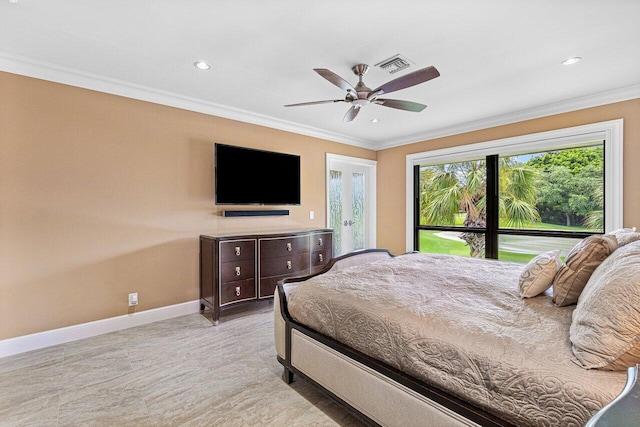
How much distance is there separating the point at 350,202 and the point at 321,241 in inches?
62.3

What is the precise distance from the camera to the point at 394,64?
2613mm

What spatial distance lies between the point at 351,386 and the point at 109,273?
2.78 meters

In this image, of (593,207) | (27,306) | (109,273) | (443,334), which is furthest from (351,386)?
(593,207)

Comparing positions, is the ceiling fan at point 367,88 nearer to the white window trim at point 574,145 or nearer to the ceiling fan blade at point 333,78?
the ceiling fan blade at point 333,78

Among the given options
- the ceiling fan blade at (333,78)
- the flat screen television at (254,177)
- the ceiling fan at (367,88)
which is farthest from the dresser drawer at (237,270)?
the ceiling fan blade at (333,78)

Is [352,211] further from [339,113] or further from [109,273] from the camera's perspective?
[109,273]

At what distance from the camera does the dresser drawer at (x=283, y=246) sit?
356cm

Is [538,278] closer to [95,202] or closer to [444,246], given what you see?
[444,246]

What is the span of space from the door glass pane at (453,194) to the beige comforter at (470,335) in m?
2.56

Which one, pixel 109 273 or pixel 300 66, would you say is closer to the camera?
pixel 300 66

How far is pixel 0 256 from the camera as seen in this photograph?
98.9 inches

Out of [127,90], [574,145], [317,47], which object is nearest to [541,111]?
[574,145]

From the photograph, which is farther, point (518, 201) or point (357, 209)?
point (357, 209)

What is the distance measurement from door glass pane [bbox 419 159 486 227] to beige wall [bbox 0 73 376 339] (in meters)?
3.38
